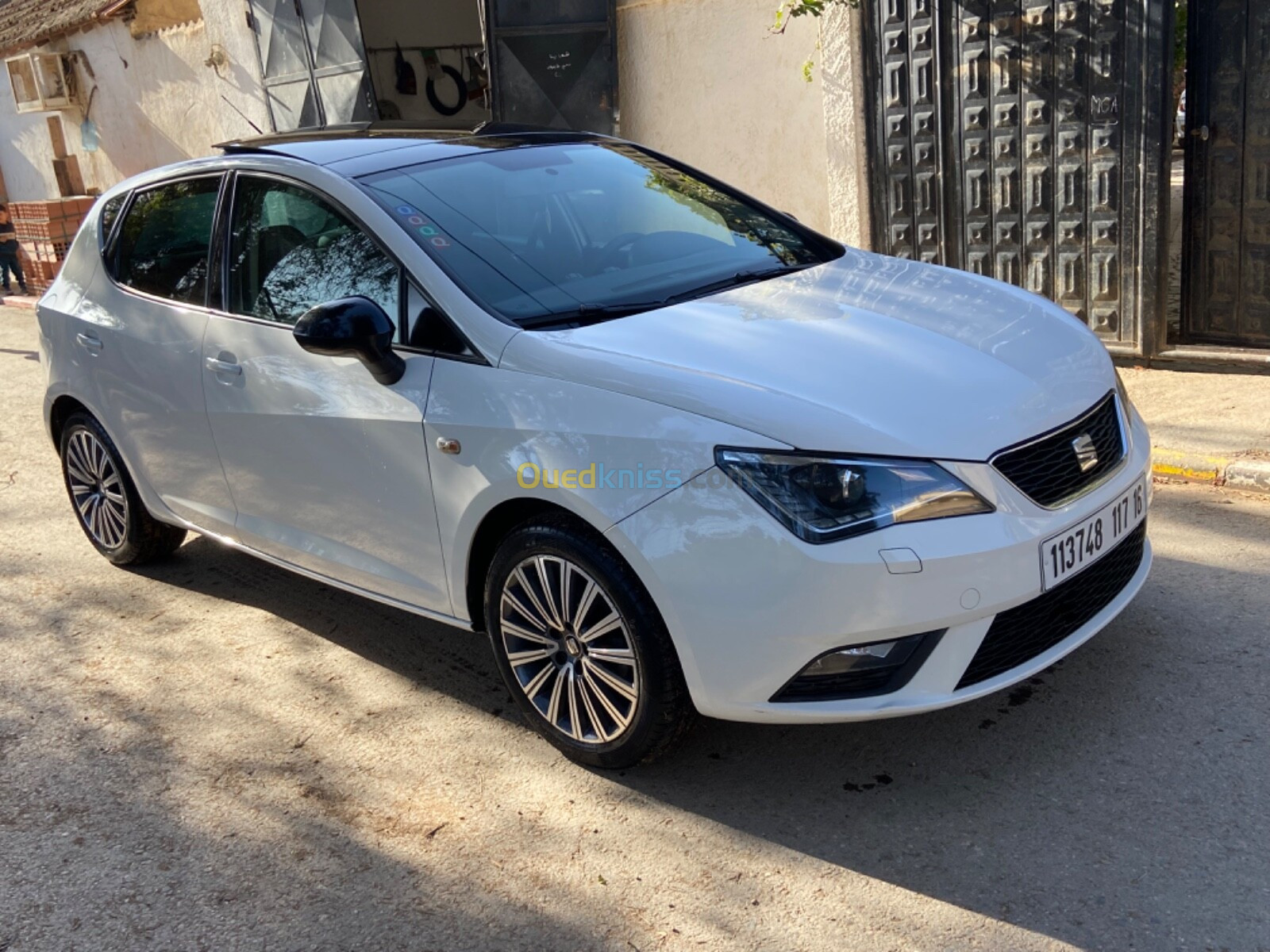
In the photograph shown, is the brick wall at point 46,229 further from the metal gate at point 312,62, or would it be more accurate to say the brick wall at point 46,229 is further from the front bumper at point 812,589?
the front bumper at point 812,589

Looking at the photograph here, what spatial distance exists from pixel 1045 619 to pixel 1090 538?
24 centimetres

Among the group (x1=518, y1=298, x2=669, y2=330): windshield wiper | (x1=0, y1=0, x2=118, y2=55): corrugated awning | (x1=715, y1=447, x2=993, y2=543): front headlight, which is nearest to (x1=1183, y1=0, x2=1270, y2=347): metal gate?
(x1=518, y1=298, x2=669, y2=330): windshield wiper

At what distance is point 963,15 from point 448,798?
19.7 ft

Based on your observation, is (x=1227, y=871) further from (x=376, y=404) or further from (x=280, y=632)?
(x=280, y=632)

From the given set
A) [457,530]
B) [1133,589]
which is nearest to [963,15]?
[1133,589]

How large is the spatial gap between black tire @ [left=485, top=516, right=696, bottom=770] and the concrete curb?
2.89 metres

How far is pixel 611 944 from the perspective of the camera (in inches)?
112

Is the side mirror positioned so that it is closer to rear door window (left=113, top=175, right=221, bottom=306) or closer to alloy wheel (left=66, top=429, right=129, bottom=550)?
rear door window (left=113, top=175, right=221, bottom=306)

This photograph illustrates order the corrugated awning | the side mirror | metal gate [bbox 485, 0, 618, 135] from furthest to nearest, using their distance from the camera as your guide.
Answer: the corrugated awning → metal gate [bbox 485, 0, 618, 135] → the side mirror

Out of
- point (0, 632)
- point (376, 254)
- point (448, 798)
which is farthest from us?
point (0, 632)

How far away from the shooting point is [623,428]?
314 cm

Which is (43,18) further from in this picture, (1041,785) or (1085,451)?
(1041,785)

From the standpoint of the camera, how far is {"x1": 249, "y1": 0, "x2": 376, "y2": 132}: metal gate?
492 inches

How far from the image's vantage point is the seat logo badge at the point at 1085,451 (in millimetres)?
3260
